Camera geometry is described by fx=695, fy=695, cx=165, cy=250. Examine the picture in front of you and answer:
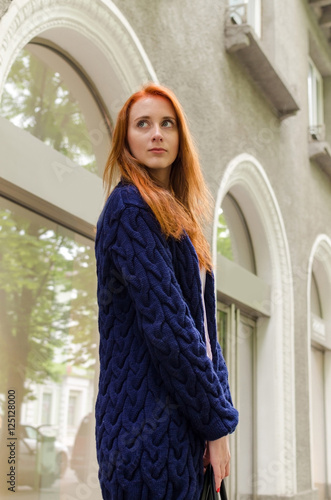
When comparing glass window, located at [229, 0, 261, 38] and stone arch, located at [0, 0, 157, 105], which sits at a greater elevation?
glass window, located at [229, 0, 261, 38]

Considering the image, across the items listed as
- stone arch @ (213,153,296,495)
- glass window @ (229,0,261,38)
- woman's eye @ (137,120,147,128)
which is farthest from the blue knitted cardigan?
glass window @ (229,0,261,38)

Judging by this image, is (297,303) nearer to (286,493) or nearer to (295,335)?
(295,335)

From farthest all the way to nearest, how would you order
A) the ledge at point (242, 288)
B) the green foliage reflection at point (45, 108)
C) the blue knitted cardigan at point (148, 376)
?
1. the ledge at point (242, 288)
2. the green foliage reflection at point (45, 108)
3. the blue knitted cardigan at point (148, 376)

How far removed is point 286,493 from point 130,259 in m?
6.83

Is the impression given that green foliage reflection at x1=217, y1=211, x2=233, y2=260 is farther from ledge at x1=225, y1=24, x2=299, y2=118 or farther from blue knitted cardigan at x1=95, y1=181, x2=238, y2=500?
blue knitted cardigan at x1=95, y1=181, x2=238, y2=500

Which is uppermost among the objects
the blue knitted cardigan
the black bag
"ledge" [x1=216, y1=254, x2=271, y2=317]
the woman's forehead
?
"ledge" [x1=216, y1=254, x2=271, y2=317]

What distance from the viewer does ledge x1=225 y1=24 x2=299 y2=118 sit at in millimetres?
6719

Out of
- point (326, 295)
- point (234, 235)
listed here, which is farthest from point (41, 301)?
point (326, 295)

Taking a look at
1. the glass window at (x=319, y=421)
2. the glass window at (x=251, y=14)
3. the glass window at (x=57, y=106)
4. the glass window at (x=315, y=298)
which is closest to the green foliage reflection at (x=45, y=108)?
the glass window at (x=57, y=106)

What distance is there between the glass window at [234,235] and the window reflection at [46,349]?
9.79 ft

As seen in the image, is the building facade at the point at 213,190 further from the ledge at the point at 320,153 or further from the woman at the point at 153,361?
the woman at the point at 153,361

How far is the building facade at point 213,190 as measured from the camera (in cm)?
403

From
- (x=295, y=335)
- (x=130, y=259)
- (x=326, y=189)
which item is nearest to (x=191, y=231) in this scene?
(x=130, y=259)

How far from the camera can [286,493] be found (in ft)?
25.0
